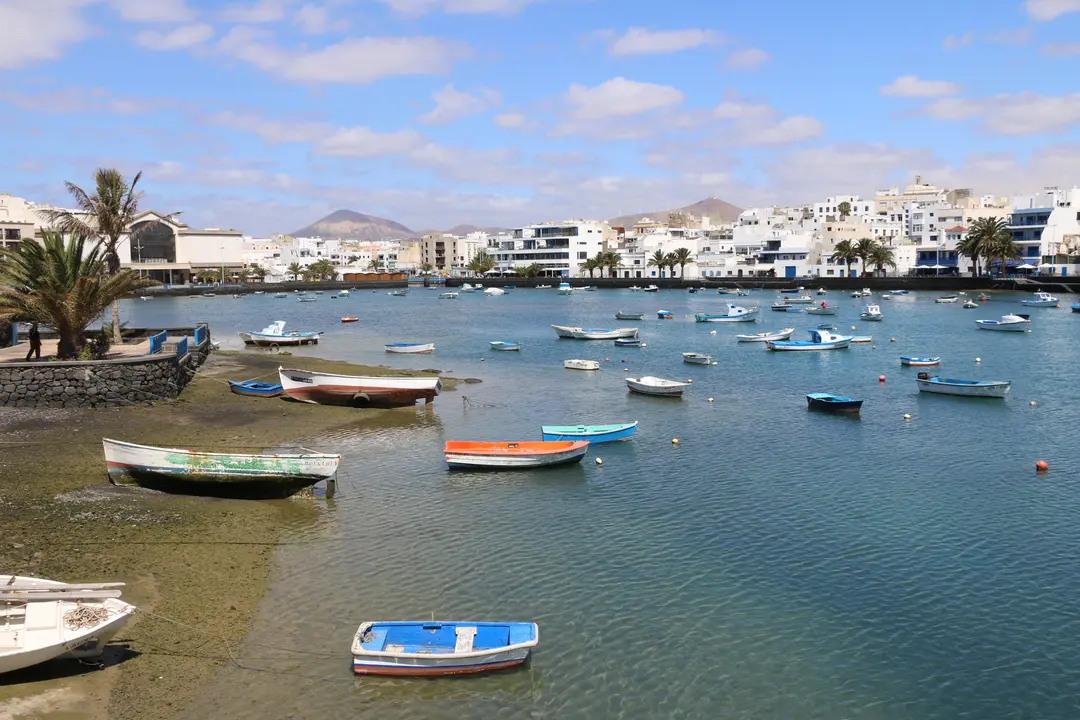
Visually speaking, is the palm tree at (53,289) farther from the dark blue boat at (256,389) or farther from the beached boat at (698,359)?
the beached boat at (698,359)

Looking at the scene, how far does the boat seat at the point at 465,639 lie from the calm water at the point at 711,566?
671 millimetres

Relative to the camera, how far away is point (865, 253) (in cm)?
16212

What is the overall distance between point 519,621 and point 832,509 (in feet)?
40.5

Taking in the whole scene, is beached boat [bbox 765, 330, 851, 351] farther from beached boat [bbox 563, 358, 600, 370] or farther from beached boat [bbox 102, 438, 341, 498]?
beached boat [bbox 102, 438, 341, 498]

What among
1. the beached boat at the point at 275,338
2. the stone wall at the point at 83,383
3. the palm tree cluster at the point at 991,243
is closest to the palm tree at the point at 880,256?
the palm tree cluster at the point at 991,243

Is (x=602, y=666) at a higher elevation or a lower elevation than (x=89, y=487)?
lower

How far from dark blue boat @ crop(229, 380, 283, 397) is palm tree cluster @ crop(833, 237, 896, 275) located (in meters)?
145

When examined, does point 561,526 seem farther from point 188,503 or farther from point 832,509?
point 188,503

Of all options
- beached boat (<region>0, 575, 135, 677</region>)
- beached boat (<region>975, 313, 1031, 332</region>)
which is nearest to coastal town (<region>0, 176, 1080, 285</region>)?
beached boat (<region>975, 313, 1031, 332</region>)

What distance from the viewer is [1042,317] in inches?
3922

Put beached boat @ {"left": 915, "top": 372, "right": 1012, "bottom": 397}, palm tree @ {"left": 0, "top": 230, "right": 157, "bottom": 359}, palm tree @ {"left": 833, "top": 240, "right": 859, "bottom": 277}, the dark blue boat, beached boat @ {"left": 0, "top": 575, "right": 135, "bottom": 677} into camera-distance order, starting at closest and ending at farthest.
→ 1. beached boat @ {"left": 0, "top": 575, "right": 135, "bottom": 677}
2. palm tree @ {"left": 0, "top": 230, "right": 157, "bottom": 359}
3. the dark blue boat
4. beached boat @ {"left": 915, "top": 372, "right": 1012, "bottom": 397}
5. palm tree @ {"left": 833, "top": 240, "right": 859, "bottom": 277}

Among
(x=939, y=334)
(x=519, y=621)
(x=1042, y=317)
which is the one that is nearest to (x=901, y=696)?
(x=519, y=621)

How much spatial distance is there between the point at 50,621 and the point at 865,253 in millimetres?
166747

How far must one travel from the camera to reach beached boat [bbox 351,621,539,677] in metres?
14.8
